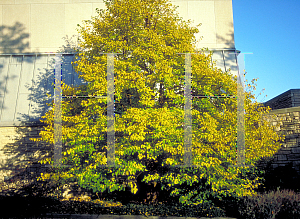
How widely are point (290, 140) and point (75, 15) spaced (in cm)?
1377

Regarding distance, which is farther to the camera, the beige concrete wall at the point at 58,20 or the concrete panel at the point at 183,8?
the concrete panel at the point at 183,8

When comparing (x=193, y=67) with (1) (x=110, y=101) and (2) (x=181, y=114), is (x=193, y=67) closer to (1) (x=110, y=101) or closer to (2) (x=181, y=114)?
(2) (x=181, y=114)

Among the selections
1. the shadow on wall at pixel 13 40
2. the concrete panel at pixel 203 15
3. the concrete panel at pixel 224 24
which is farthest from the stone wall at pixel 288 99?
the shadow on wall at pixel 13 40

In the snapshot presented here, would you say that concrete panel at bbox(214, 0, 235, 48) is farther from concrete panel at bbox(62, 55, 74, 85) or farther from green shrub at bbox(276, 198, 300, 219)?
green shrub at bbox(276, 198, 300, 219)

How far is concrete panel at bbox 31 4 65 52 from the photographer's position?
14562 mm

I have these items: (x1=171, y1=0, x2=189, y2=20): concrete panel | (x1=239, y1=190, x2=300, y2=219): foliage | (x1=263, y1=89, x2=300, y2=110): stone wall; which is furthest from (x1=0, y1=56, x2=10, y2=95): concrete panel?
(x1=263, y1=89, x2=300, y2=110): stone wall

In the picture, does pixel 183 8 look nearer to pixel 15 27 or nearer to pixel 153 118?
pixel 153 118

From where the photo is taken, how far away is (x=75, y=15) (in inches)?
588

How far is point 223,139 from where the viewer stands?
7.64 m

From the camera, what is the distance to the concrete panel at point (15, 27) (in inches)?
579

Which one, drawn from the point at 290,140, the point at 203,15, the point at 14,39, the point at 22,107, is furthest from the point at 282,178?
the point at 14,39

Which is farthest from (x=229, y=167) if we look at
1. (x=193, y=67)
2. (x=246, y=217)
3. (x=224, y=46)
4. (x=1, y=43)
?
(x=1, y=43)

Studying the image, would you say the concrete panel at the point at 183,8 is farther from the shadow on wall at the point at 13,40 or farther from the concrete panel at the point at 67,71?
the shadow on wall at the point at 13,40

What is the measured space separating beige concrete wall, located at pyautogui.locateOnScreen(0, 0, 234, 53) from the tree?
597 cm
